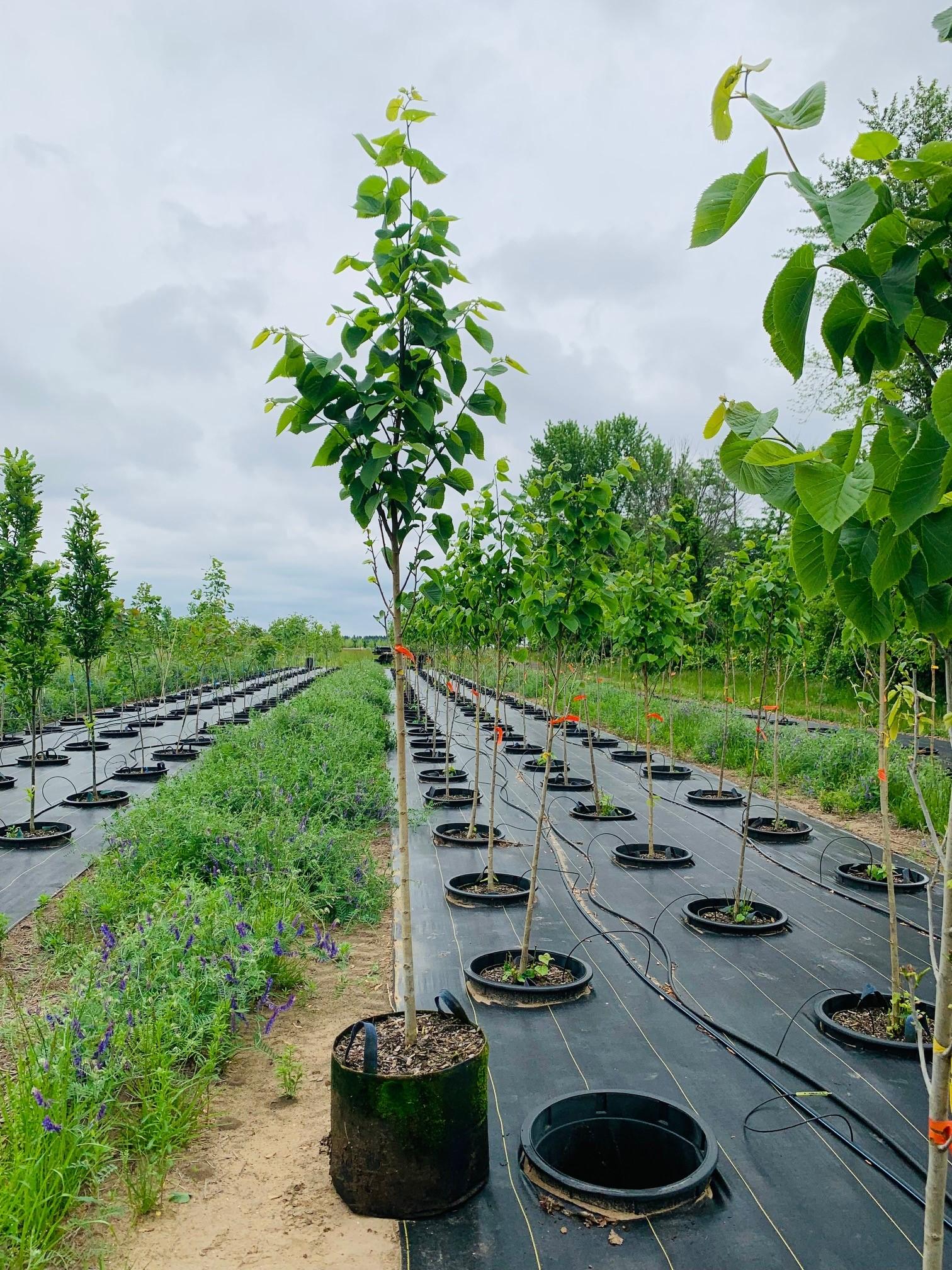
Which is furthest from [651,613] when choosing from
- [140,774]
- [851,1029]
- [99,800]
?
[140,774]

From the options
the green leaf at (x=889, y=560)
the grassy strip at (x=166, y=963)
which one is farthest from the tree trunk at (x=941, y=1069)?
the grassy strip at (x=166, y=963)

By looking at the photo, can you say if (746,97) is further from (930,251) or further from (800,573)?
(800,573)

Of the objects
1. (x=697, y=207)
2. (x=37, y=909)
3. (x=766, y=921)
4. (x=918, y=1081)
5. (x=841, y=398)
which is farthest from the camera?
(x=841, y=398)

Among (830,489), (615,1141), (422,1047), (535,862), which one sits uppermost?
(830,489)

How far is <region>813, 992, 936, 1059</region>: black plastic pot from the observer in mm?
3986

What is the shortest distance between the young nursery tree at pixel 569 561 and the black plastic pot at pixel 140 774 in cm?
816

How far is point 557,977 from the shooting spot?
4.84 meters

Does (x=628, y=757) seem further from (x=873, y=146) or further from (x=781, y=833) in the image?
(x=873, y=146)

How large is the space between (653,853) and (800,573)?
263 inches

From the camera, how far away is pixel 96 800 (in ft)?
32.7

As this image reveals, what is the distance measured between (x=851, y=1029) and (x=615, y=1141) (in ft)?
4.89

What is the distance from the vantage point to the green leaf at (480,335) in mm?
3008

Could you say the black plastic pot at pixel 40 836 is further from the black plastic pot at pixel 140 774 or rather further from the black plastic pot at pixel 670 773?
the black plastic pot at pixel 670 773

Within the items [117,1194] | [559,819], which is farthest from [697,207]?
[559,819]
